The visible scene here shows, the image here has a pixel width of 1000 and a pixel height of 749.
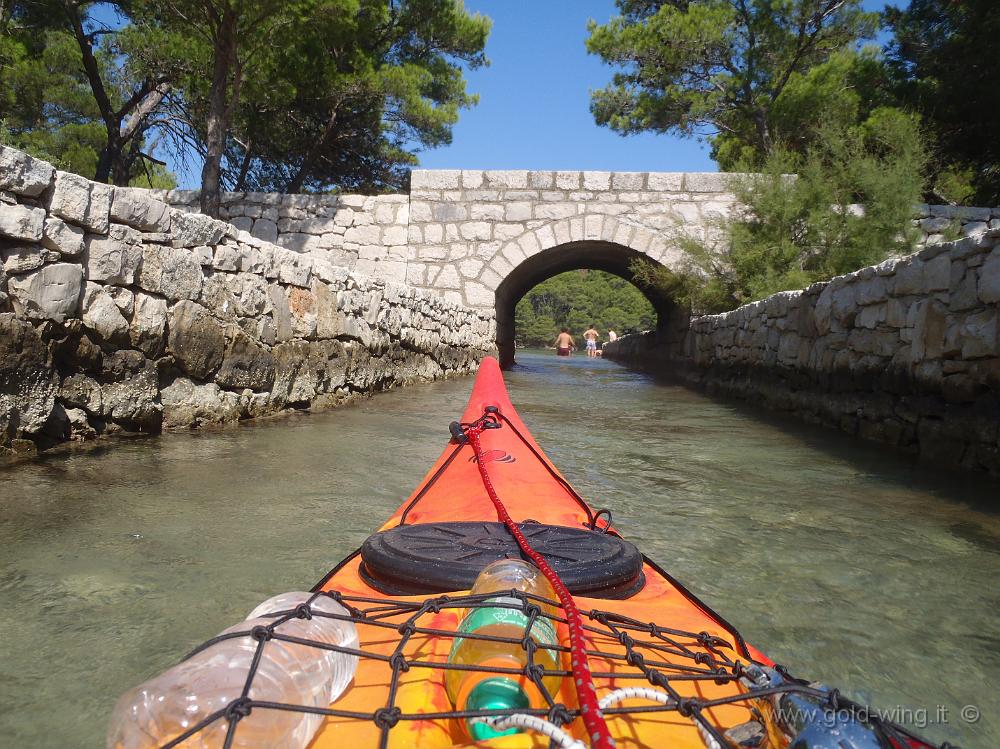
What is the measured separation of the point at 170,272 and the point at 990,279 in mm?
4140

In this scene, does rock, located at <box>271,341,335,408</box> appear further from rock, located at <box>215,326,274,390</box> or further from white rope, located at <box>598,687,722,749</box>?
white rope, located at <box>598,687,722,749</box>

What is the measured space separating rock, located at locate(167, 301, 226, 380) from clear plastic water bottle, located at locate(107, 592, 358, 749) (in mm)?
3013

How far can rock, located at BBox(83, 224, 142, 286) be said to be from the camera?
9.97ft

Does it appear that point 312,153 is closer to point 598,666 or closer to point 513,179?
point 513,179

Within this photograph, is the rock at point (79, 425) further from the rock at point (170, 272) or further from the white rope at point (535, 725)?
the white rope at point (535, 725)

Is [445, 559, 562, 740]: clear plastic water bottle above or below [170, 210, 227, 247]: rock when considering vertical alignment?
below

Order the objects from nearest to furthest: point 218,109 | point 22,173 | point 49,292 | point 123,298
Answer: point 22,173 → point 49,292 → point 123,298 → point 218,109

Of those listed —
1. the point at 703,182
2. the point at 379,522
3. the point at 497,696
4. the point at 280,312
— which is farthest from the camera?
the point at 703,182

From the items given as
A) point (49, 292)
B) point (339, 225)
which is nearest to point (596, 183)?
point (339, 225)

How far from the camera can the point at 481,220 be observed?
11.0m

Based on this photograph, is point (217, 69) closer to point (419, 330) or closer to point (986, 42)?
point (419, 330)

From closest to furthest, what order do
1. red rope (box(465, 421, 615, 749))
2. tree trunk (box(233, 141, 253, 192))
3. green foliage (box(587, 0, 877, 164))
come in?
red rope (box(465, 421, 615, 749)) → green foliage (box(587, 0, 877, 164)) → tree trunk (box(233, 141, 253, 192))

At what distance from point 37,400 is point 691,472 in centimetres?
309

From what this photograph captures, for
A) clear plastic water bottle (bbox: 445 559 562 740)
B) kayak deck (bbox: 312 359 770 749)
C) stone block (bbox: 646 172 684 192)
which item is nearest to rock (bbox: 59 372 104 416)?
kayak deck (bbox: 312 359 770 749)
